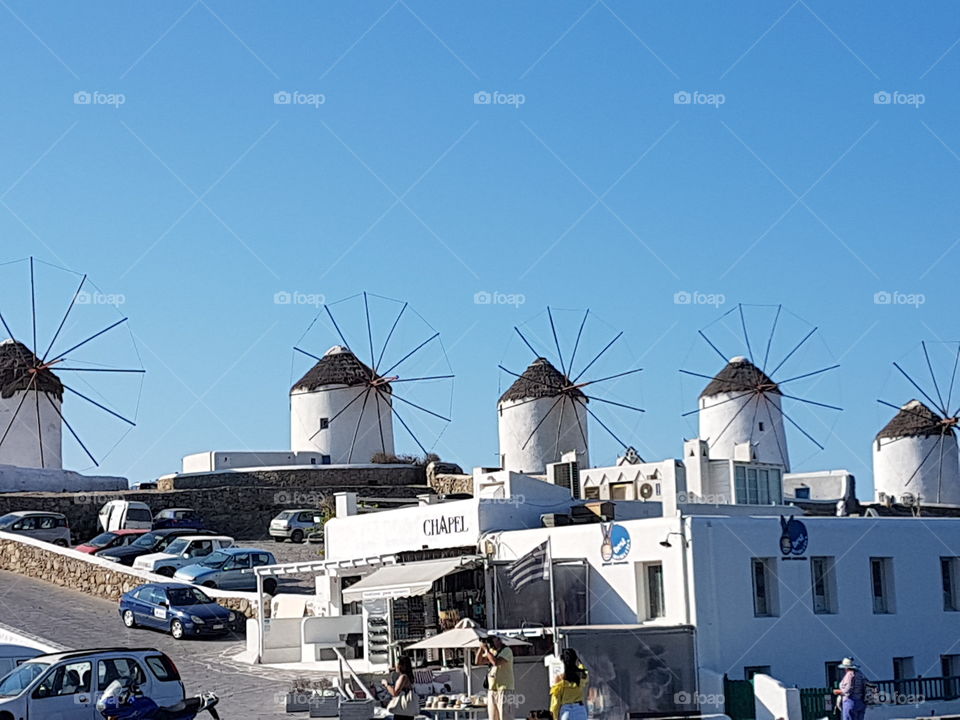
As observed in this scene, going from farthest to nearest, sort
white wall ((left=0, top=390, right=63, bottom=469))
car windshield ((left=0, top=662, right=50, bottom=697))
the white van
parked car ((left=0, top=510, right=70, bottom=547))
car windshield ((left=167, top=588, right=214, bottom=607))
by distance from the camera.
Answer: white wall ((left=0, top=390, right=63, bottom=469)) → the white van → parked car ((left=0, top=510, right=70, bottom=547)) → car windshield ((left=167, top=588, right=214, bottom=607)) → car windshield ((left=0, top=662, right=50, bottom=697))

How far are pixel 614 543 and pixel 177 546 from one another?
16.3 meters

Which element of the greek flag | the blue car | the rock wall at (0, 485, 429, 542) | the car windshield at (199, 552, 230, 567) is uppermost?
the rock wall at (0, 485, 429, 542)

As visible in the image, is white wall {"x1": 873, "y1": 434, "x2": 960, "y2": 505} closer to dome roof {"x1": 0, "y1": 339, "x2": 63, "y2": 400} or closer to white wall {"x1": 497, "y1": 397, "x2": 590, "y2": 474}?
white wall {"x1": 497, "y1": 397, "x2": 590, "y2": 474}

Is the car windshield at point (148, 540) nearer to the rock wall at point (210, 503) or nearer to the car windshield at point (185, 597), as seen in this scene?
the rock wall at point (210, 503)

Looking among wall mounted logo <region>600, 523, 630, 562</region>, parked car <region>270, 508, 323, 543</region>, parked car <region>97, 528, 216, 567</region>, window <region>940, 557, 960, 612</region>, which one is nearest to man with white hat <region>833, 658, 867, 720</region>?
wall mounted logo <region>600, 523, 630, 562</region>

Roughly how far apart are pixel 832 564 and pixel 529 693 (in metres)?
6.61

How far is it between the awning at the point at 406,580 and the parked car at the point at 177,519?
67.4 ft

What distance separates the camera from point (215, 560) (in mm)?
34625

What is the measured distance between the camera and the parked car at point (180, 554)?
3594 centimetres

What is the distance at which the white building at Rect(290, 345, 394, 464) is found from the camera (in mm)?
62969

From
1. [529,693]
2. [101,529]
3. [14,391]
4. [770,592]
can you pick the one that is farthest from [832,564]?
[14,391]

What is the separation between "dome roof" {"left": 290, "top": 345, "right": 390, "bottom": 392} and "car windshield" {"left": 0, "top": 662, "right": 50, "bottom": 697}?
45134 millimetres

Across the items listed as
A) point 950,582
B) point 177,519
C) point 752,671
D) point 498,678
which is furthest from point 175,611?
point 177,519

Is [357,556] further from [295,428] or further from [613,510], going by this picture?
[295,428]
